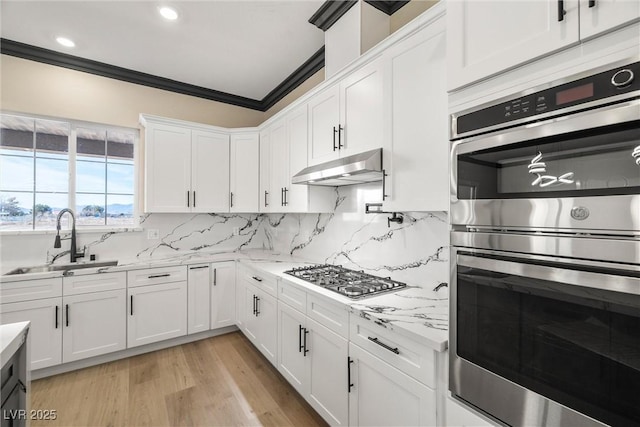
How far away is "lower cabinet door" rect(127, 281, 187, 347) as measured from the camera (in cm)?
291

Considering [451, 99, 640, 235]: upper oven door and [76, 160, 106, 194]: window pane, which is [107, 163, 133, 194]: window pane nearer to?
[76, 160, 106, 194]: window pane

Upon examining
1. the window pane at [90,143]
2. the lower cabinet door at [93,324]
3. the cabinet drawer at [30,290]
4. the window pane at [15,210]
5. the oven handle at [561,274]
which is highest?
the window pane at [90,143]

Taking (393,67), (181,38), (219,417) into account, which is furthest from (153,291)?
(393,67)

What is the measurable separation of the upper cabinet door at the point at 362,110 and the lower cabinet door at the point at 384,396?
4.18ft

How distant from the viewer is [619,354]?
0.73 m

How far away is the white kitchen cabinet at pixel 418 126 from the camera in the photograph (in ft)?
4.90

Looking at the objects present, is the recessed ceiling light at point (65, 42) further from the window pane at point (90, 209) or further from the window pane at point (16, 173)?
the window pane at point (90, 209)

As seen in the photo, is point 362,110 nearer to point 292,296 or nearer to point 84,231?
point 292,296

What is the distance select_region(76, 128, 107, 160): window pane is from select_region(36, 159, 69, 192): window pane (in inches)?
7.6

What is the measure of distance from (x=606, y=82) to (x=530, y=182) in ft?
0.98

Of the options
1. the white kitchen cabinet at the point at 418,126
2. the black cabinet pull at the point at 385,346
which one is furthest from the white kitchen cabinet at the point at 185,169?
Result: the black cabinet pull at the point at 385,346

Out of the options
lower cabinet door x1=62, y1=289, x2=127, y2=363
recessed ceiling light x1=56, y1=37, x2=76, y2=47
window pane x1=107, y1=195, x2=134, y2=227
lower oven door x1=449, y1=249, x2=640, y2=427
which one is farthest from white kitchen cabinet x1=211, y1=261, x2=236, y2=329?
lower oven door x1=449, y1=249, x2=640, y2=427

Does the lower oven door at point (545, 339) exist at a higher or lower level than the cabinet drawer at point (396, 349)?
higher

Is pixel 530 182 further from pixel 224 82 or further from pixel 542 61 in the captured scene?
pixel 224 82
